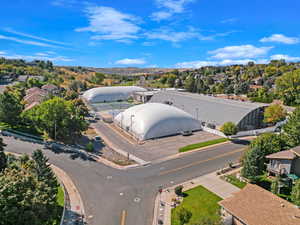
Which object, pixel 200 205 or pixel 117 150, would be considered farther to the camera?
pixel 117 150

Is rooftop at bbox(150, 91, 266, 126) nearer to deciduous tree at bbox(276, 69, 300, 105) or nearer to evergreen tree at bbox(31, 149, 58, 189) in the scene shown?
deciduous tree at bbox(276, 69, 300, 105)

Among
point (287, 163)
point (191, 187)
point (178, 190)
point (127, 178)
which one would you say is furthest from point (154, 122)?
point (287, 163)

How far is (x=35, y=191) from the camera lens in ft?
64.8

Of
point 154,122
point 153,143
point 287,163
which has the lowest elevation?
point 153,143

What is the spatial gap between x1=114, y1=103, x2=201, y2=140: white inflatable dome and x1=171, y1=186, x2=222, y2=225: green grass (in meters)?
24.7

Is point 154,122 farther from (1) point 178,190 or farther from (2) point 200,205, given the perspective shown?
(2) point 200,205

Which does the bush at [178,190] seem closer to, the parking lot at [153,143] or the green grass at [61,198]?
the parking lot at [153,143]

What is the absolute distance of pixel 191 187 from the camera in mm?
31172

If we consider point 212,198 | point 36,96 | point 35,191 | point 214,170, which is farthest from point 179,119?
point 36,96

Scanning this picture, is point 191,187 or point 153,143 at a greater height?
point 153,143

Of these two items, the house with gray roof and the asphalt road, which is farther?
the house with gray roof

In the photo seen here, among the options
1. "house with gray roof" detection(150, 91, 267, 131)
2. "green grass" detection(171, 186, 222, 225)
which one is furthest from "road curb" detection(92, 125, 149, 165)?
"house with gray roof" detection(150, 91, 267, 131)

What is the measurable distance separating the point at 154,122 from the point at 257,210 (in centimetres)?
3595

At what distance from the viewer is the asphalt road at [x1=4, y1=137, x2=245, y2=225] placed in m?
25.5
